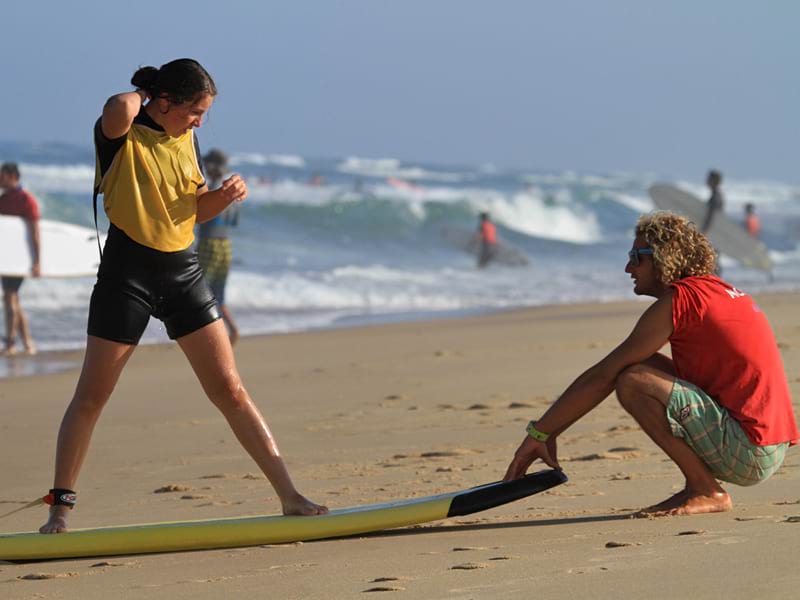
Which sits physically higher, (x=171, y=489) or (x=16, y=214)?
(x=16, y=214)

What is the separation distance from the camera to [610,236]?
1548 inches

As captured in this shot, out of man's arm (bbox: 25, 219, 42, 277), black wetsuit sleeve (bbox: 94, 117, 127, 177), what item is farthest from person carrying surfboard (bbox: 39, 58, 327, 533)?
man's arm (bbox: 25, 219, 42, 277)

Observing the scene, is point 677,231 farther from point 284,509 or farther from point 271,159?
point 271,159

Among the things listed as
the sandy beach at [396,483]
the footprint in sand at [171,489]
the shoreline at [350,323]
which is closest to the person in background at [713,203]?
the shoreline at [350,323]

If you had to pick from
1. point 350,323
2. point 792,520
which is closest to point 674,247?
point 792,520

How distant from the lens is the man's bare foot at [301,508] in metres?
4.50

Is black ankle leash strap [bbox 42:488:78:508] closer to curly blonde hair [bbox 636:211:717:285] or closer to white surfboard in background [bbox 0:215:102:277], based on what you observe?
curly blonde hair [bbox 636:211:717:285]

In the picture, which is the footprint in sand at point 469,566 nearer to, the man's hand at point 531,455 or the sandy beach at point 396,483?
the sandy beach at point 396,483

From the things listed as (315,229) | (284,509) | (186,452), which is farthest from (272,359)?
(315,229)

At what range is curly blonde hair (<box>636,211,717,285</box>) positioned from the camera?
4.33 m

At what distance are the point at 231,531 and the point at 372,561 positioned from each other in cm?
62

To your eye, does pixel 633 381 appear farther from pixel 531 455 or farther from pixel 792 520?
pixel 792 520

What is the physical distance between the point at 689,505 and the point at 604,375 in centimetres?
51

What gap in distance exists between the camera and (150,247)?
14.0 feet
